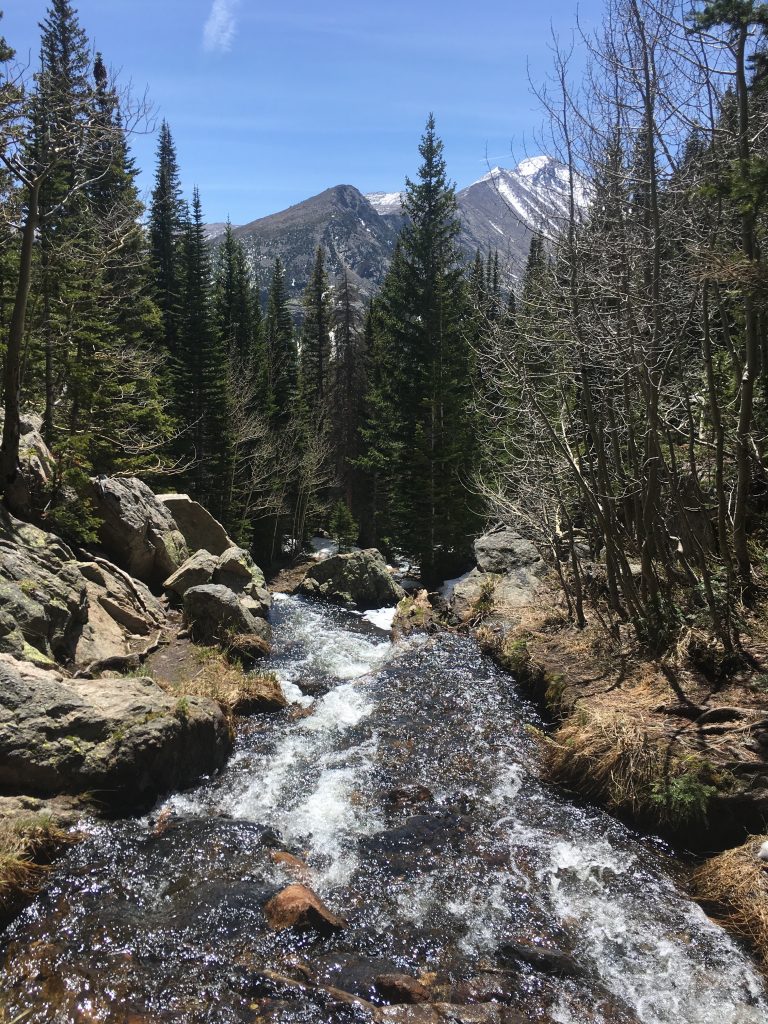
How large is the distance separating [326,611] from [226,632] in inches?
242

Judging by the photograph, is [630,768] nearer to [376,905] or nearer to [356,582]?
[376,905]

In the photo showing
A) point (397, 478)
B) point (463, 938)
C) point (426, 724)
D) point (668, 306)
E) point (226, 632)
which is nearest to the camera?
point (463, 938)

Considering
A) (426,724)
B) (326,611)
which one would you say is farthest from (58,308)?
(426,724)

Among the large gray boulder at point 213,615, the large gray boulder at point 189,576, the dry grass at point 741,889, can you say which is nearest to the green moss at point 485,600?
the large gray boulder at point 213,615

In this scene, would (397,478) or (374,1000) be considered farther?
(397,478)

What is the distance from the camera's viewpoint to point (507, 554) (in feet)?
55.0

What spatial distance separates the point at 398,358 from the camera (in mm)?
24859

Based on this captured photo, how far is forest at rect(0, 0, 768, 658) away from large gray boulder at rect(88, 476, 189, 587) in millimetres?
753

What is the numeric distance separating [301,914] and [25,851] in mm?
2542

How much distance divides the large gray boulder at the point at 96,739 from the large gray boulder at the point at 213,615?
405cm

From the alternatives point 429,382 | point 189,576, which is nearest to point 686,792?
point 189,576

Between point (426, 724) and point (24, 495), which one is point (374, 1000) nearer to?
point (426, 724)

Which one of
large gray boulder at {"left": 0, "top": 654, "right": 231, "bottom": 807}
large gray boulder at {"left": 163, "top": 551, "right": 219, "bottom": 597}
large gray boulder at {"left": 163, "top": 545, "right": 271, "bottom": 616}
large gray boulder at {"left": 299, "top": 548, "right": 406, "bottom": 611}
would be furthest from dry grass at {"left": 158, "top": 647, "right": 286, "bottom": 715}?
large gray boulder at {"left": 299, "top": 548, "right": 406, "bottom": 611}

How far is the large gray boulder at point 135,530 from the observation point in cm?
1374
